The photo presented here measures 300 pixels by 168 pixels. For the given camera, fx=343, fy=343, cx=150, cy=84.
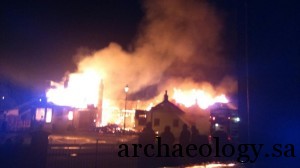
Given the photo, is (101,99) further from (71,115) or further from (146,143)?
(146,143)

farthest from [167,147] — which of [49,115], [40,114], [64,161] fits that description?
[49,115]

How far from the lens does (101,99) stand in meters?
59.4

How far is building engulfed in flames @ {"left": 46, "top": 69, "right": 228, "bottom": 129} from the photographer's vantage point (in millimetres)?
55106

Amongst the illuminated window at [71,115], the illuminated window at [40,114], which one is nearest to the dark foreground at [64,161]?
the illuminated window at [40,114]

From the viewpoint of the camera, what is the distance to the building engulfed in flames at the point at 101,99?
55106 millimetres

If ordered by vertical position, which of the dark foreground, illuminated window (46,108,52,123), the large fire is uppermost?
the large fire

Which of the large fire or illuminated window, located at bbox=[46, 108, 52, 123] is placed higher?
the large fire

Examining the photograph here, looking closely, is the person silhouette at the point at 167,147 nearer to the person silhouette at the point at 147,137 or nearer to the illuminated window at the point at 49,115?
the person silhouette at the point at 147,137

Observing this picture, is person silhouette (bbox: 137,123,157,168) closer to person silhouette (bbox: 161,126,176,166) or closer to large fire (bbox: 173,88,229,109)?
person silhouette (bbox: 161,126,176,166)

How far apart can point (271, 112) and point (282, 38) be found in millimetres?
3307

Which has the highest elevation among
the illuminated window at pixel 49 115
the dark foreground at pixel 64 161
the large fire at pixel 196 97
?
the large fire at pixel 196 97

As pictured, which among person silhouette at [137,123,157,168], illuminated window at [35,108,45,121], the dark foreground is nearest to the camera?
the dark foreground

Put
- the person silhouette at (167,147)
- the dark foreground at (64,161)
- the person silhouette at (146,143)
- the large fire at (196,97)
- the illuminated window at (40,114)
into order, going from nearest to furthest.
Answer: the dark foreground at (64,161)
the person silhouette at (146,143)
the person silhouette at (167,147)
the illuminated window at (40,114)
the large fire at (196,97)

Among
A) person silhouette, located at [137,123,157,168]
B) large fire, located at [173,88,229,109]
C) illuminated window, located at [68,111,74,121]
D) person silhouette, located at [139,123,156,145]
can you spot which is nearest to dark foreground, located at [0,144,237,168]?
person silhouette, located at [137,123,157,168]
